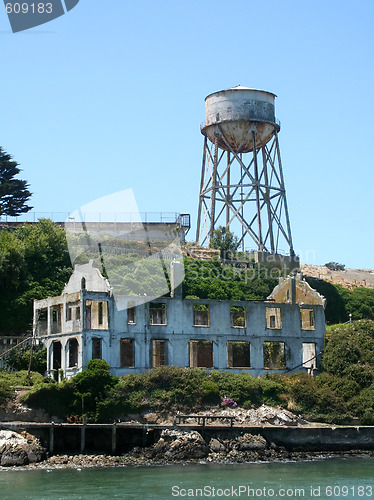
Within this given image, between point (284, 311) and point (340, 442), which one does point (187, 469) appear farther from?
point (284, 311)

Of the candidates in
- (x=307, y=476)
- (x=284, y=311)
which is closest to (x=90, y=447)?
(x=307, y=476)

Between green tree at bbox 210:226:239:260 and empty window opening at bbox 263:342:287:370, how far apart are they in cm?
1799

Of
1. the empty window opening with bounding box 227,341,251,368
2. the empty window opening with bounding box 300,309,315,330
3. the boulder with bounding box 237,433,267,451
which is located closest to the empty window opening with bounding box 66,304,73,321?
the empty window opening with bounding box 227,341,251,368

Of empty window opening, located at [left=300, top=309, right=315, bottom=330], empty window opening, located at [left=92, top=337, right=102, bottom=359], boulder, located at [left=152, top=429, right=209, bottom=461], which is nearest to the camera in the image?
boulder, located at [left=152, top=429, right=209, bottom=461]

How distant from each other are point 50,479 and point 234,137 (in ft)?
132

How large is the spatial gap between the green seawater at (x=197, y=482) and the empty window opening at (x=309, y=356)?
1224 centimetres

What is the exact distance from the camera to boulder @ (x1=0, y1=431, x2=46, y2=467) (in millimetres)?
39688

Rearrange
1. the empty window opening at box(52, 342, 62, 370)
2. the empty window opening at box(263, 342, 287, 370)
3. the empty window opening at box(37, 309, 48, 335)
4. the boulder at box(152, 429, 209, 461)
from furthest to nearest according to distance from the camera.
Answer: the empty window opening at box(263, 342, 287, 370), the empty window opening at box(37, 309, 48, 335), the empty window opening at box(52, 342, 62, 370), the boulder at box(152, 429, 209, 461)

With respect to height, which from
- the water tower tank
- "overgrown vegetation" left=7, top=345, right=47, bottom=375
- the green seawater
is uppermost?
the water tower tank

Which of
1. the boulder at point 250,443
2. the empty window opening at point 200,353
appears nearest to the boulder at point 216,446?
the boulder at point 250,443

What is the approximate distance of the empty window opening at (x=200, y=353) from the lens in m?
54.3

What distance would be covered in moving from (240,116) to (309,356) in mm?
22779

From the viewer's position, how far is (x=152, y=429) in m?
43.4

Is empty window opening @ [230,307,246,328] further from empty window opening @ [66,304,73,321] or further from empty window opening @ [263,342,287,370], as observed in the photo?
empty window opening @ [66,304,73,321]
